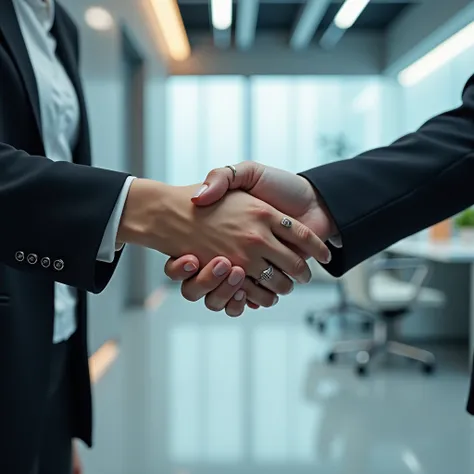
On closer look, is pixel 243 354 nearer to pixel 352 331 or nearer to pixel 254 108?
pixel 352 331

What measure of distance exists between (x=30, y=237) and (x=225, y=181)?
44cm

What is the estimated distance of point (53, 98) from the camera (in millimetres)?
1312

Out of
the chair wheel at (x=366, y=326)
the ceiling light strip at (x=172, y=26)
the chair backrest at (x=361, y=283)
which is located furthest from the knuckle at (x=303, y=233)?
the ceiling light strip at (x=172, y=26)

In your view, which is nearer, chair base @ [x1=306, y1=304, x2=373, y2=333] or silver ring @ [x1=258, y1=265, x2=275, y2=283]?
silver ring @ [x1=258, y1=265, x2=275, y2=283]

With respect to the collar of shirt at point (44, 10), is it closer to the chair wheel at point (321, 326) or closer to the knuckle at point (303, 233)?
the knuckle at point (303, 233)

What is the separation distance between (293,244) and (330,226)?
9 cm

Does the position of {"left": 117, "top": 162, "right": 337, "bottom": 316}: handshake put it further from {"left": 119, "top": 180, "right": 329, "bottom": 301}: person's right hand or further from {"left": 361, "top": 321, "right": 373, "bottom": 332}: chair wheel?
{"left": 361, "top": 321, "right": 373, "bottom": 332}: chair wheel

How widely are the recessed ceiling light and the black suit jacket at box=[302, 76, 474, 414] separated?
3372 mm

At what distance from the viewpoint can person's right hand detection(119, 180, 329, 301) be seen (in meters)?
1.16

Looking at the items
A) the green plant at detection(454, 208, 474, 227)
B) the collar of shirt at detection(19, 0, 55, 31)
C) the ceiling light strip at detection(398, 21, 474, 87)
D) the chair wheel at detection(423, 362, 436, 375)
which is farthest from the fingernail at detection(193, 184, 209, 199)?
the ceiling light strip at detection(398, 21, 474, 87)

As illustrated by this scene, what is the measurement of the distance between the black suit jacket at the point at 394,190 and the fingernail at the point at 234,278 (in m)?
0.19

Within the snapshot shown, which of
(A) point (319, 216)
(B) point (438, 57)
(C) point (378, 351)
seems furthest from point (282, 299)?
(A) point (319, 216)

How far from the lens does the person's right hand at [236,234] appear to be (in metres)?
1.16

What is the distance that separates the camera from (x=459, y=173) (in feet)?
4.01
